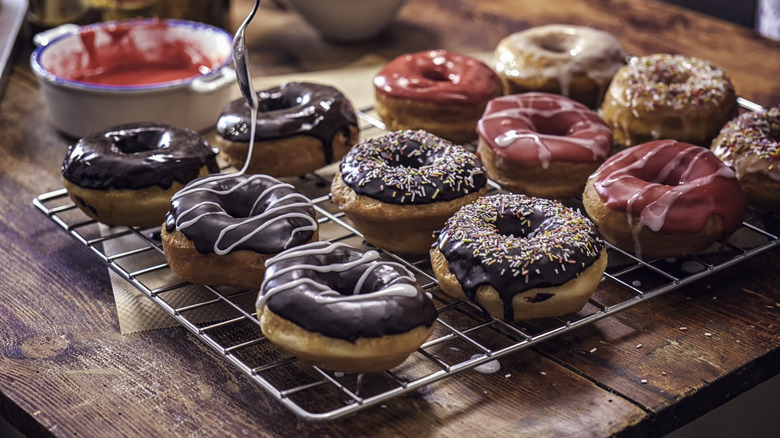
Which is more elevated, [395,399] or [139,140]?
[139,140]

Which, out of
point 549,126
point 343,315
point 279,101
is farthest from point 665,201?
point 279,101

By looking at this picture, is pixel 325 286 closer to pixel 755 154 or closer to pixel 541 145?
pixel 541 145

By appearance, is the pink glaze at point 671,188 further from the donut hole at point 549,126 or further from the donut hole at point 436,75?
the donut hole at point 436,75

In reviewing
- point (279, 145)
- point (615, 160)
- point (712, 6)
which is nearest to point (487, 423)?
point (615, 160)

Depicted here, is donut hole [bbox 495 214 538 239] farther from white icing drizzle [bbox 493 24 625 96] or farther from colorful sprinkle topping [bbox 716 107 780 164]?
white icing drizzle [bbox 493 24 625 96]

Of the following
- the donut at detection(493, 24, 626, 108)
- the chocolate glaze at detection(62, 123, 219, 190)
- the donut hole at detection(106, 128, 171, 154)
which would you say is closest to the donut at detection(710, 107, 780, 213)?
the donut at detection(493, 24, 626, 108)

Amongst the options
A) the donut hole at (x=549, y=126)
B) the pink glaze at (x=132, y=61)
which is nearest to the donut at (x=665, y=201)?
the donut hole at (x=549, y=126)
